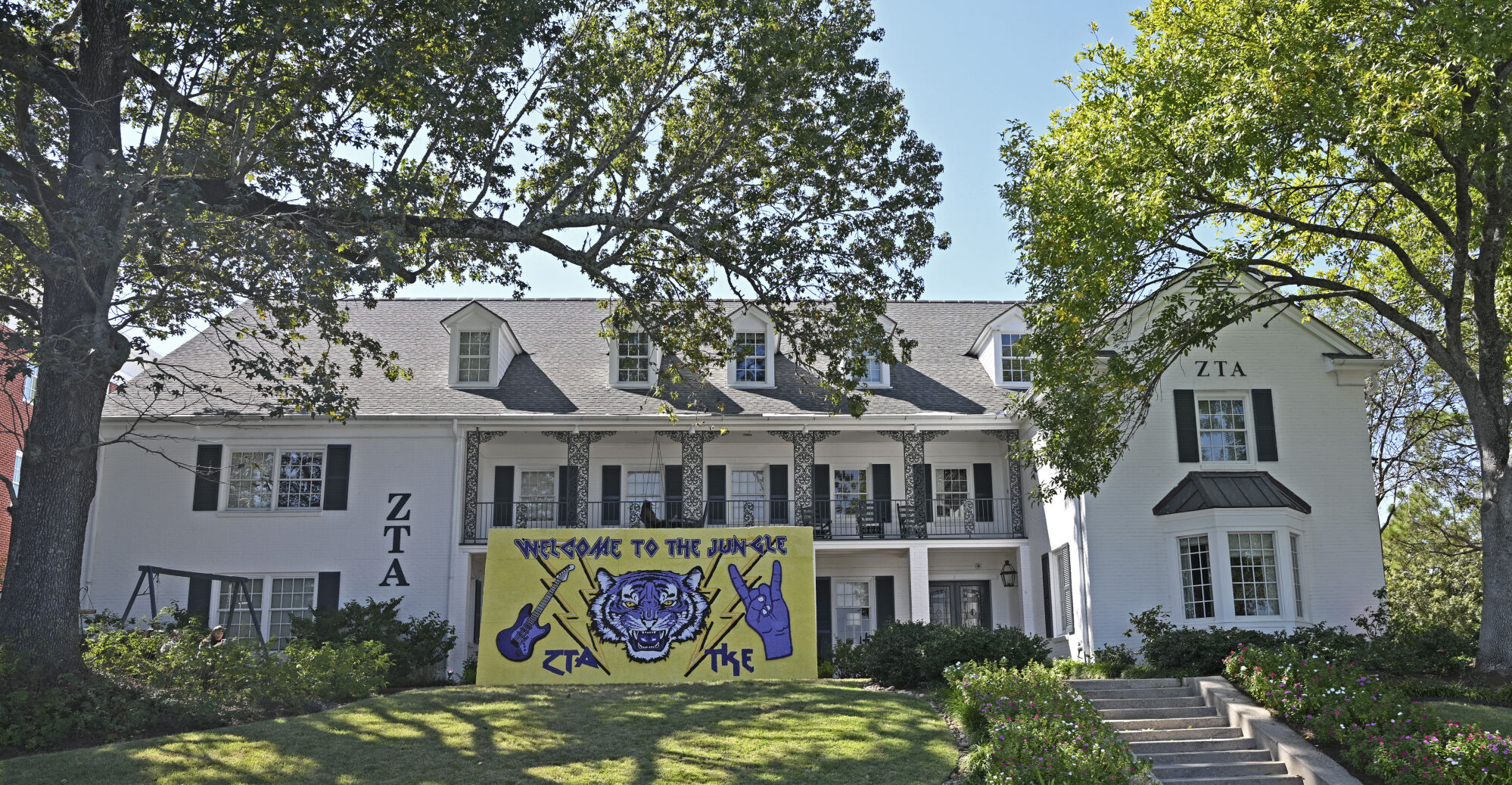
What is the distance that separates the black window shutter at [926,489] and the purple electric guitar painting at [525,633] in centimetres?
837

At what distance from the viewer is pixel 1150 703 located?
49.1 ft

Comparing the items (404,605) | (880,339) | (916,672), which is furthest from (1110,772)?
(404,605)

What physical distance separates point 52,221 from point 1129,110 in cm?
1417

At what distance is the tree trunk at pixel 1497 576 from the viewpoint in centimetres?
1512

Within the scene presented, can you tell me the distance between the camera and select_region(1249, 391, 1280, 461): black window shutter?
830 inches

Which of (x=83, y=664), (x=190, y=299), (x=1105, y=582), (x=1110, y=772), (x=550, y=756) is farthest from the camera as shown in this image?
(x=1105, y=582)

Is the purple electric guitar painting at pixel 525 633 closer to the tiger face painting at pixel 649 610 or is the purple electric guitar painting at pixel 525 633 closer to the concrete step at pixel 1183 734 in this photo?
the tiger face painting at pixel 649 610

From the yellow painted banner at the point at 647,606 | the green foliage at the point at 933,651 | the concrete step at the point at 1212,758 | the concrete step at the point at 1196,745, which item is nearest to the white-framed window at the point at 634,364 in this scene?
the yellow painted banner at the point at 647,606

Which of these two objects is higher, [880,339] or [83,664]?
[880,339]

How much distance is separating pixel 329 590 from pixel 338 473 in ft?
7.51

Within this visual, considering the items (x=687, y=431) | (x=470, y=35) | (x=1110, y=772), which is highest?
(x=470, y=35)

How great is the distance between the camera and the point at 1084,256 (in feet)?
50.5

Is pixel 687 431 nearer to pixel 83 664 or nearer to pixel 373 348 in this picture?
pixel 373 348

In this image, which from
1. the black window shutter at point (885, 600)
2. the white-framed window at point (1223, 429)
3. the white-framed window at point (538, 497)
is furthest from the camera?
the black window shutter at point (885, 600)
